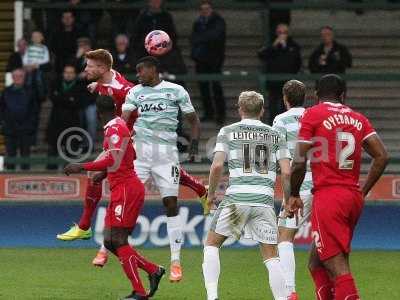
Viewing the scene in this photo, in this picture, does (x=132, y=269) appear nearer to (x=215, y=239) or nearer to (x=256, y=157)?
(x=215, y=239)

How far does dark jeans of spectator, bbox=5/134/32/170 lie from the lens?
59.1ft

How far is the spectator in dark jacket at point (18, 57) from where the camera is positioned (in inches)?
745

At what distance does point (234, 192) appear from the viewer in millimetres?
10523

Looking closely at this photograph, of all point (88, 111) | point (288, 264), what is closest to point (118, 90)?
point (288, 264)

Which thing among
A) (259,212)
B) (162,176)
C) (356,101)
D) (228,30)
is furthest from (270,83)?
(259,212)

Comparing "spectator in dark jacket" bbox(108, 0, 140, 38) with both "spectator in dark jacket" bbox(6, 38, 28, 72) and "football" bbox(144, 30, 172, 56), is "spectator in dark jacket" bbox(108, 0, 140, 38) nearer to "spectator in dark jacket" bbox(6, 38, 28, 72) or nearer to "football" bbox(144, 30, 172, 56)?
"spectator in dark jacket" bbox(6, 38, 28, 72)

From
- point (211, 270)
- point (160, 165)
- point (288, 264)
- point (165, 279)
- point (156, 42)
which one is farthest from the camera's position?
point (156, 42)

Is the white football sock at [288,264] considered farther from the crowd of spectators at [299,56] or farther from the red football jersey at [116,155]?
the crowd of spectators at [299,56]

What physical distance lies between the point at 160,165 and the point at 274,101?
519 cm

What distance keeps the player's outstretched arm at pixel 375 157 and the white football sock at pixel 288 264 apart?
81.4 inches

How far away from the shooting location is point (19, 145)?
1816 cm

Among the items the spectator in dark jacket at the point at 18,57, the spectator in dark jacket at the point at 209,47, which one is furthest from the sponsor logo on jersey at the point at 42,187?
the spectator in dark jacket at the point at 209,47

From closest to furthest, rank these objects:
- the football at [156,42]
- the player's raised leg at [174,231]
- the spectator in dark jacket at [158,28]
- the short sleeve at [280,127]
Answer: the short sleeve at [280,127] → the player's raised leg at [174,231] → the football at [156,42] → the spectator in dark jacket at [158,28]

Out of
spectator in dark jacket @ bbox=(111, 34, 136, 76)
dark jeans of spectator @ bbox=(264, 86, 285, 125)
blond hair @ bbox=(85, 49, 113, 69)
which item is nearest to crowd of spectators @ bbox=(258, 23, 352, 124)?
dark jeans of spectator @ bbox=(264, 86, 285, 125)
